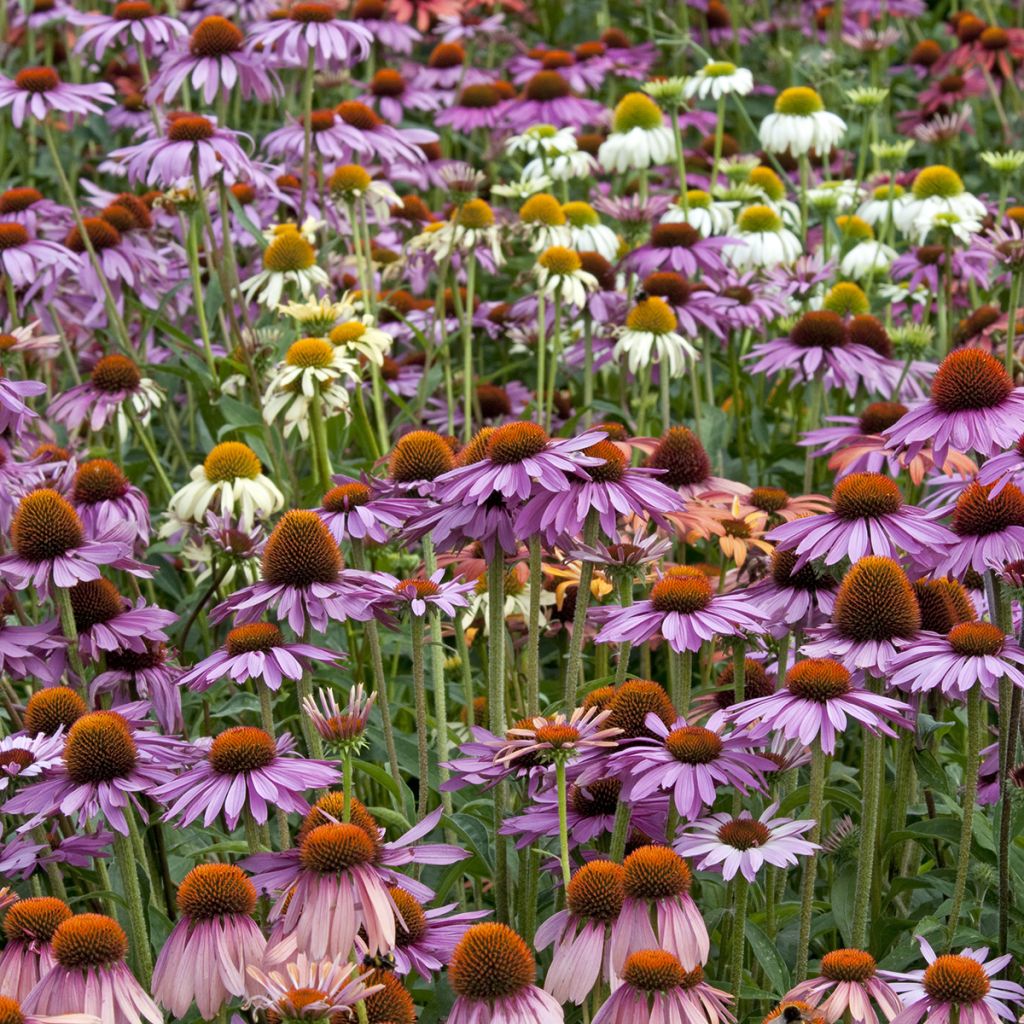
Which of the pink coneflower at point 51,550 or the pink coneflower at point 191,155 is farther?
the pink coneflower at point 191,155

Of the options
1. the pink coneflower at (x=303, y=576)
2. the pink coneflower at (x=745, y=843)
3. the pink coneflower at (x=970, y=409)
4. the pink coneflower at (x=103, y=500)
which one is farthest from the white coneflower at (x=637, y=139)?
the pink coneflower at (x=745, y=843)

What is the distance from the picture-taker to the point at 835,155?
717cm

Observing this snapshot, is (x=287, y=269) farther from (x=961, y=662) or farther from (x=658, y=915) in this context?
(x=658, y=915)

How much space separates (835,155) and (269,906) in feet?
19.1

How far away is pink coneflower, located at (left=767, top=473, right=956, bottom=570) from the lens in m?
2.29

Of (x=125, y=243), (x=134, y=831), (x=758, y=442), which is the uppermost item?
(x=125, y=243)

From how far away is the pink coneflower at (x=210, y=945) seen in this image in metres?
1.80

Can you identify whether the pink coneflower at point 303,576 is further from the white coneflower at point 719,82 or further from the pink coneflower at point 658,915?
the white coneflower at point 719,82

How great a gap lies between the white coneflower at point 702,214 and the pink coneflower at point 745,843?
9.81ft

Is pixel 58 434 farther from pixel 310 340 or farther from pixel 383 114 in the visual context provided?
pixel 383 114

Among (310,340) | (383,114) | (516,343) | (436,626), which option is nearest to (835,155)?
(383,114)

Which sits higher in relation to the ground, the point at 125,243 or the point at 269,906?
the point at 125,243

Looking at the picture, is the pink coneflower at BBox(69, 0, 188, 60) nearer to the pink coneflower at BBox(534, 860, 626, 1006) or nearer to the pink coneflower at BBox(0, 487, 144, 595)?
the pink coneflower at BBox(0, 487, 144, 595)

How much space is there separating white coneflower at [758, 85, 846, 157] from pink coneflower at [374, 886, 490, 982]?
3591 mm
